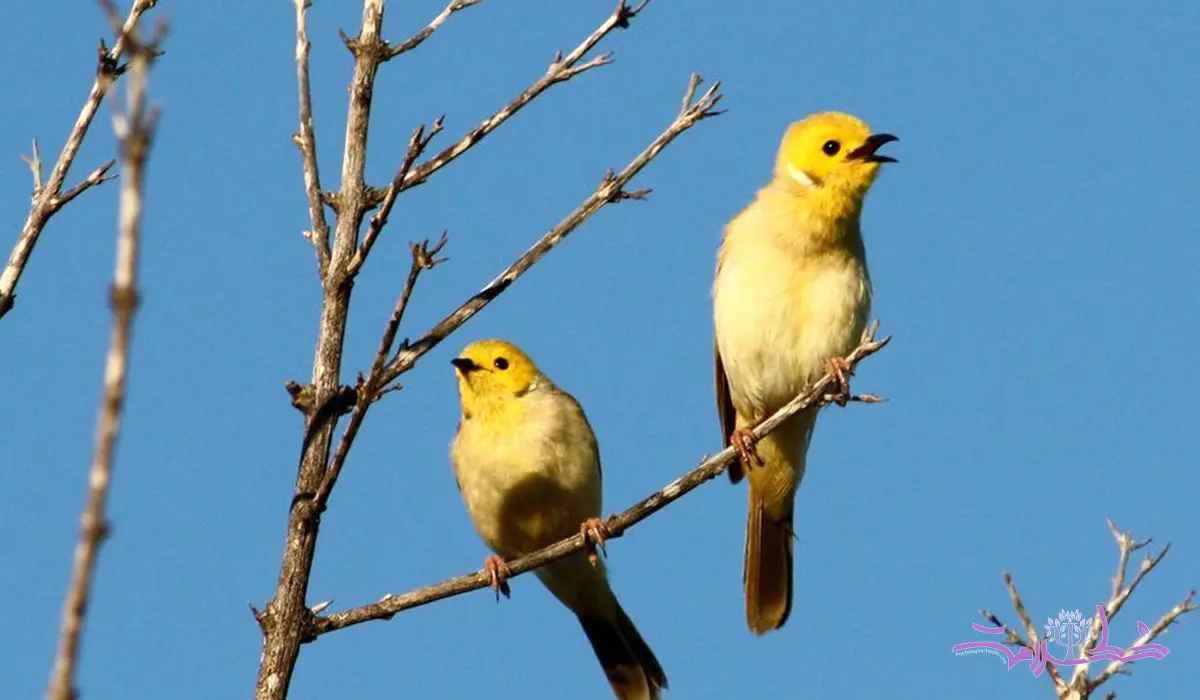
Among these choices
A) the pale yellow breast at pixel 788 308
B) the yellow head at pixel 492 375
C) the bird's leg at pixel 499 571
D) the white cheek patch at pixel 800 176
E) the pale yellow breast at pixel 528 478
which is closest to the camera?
the bird's leg at pixel 499 571

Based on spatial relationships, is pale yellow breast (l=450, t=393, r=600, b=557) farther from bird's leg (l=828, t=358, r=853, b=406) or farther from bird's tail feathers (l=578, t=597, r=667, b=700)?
bird's leg (l=828, t=358, r=853, b=406)

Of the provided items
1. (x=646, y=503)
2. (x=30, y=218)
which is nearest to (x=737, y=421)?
(x=646, y=503)

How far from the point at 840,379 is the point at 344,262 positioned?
9.24 ft

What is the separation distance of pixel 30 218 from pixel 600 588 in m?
4.53

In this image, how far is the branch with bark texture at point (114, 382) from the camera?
Answer: 187cm

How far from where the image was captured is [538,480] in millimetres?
8438

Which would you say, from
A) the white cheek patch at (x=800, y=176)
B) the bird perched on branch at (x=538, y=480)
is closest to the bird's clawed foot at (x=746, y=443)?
the bird perched on branch at (x=538, y=480)

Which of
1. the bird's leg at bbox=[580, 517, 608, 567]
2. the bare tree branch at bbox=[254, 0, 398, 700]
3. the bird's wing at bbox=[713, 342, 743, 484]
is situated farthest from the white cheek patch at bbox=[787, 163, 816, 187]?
the bare tree branch at bbox=[254, 0, 398, 700]

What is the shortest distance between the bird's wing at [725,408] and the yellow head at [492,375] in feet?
3.30

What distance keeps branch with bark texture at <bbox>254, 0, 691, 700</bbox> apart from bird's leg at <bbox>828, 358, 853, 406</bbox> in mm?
1536

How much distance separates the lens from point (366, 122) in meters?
6.00

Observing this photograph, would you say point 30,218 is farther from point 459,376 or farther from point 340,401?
point 459,376

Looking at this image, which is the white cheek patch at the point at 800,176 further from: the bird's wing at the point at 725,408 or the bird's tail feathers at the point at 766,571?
the bird's tail feathers at the point at 766,571

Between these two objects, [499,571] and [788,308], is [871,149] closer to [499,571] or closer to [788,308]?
[788,308]
